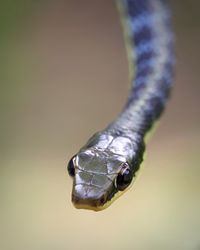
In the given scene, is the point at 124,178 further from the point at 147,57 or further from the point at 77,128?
the point at 77,128

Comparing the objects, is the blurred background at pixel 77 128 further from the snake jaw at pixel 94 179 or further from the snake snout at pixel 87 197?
the snake snout at pixel 87 197

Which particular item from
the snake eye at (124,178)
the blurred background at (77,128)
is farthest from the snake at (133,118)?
the blurred background at (77,128)

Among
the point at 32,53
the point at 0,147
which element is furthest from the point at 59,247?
the point at 32,53

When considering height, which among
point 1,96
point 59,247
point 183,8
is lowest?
point 59,247

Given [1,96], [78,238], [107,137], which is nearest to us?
[107,137]

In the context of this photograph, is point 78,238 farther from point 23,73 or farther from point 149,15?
point 23,73

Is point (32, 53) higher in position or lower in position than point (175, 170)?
higher

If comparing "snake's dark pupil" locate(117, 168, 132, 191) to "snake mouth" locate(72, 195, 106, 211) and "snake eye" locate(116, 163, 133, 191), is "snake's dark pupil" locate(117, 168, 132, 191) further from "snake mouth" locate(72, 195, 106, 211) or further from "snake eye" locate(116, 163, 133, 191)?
"snake mouth" locate(72, 195, 106, 211)

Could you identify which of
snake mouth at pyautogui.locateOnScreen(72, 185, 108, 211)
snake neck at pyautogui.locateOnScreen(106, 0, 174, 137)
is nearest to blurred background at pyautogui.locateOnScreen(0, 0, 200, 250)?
snake neck at pyautogui.locateOnScreen(106, 0, 174, 137)

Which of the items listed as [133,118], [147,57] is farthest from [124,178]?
[147,57]
